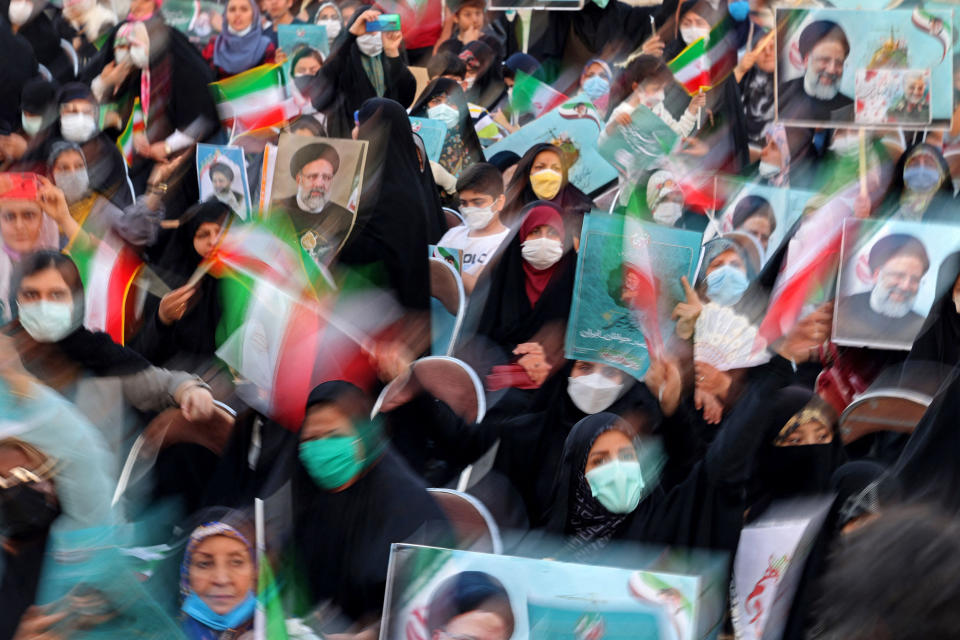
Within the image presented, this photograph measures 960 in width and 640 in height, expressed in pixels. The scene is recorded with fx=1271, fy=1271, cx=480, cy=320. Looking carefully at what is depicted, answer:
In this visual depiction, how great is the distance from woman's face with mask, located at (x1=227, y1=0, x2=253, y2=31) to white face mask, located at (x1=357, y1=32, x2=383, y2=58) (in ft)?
4.50

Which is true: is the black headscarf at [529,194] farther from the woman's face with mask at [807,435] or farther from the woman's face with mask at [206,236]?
the woman's face with mask at [807,435]

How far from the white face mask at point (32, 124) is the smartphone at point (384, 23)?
1744 millimetres

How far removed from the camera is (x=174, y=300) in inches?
177

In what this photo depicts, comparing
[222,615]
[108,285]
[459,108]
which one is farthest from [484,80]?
[222,615]

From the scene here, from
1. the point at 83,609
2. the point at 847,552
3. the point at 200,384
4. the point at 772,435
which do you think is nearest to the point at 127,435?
the point at 200,384

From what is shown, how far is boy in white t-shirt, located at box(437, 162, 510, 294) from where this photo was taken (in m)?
5.00

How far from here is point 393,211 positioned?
4.82m

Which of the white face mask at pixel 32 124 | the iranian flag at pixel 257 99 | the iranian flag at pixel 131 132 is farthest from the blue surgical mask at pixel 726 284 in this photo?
the white face mask at pixel 32 124

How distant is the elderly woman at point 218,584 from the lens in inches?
112

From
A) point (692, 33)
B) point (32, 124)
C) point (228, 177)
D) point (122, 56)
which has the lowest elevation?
point (228, 177)

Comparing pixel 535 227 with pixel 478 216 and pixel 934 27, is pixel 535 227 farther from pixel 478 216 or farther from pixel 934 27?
pixel 934 27

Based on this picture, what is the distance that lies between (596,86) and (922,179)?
2536 mm

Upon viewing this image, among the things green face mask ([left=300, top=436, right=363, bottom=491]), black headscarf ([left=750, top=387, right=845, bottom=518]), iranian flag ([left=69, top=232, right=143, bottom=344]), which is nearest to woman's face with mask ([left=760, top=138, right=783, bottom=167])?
black headscarf ([left=750, top=387, right=845, bottom=518])

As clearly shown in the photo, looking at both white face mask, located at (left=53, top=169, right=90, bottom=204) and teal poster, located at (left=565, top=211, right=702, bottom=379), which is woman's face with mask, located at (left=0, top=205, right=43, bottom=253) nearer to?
white face mask, located at (left=53, top=169, right=90, bottom=204)
